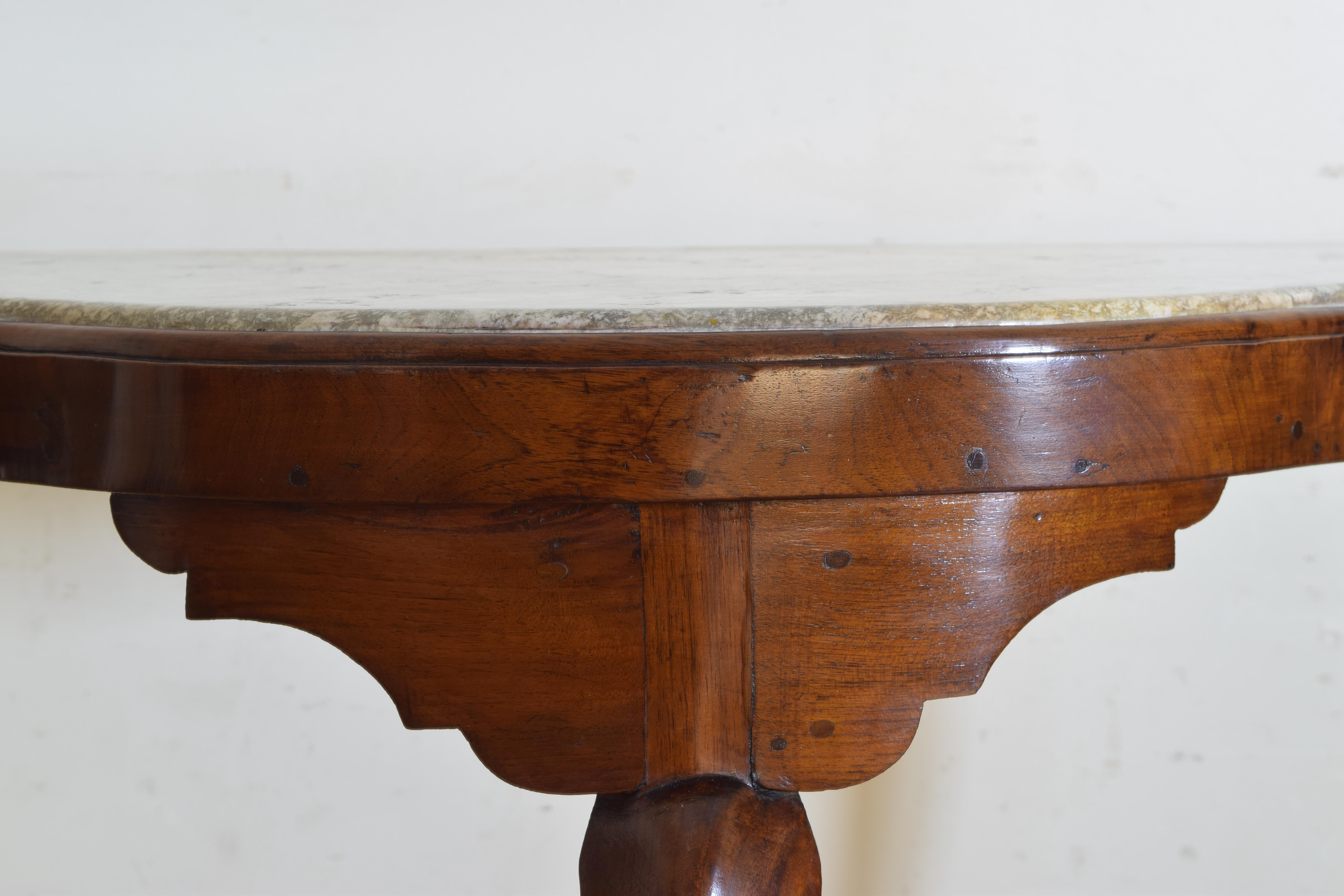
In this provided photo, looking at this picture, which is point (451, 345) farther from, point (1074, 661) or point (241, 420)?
point (1074, 661)

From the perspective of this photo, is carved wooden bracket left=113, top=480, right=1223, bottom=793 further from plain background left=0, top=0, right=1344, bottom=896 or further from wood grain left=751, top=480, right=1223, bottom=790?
plain background left=0, top=0, right=1344, bottom=896

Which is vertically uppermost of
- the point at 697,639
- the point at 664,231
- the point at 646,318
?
the point at 646,318

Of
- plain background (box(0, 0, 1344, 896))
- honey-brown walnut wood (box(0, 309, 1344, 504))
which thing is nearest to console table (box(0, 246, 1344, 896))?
honey-brown walnut wood (box(0, 309, 1344, 504))

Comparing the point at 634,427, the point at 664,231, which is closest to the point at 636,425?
the point at 634,427

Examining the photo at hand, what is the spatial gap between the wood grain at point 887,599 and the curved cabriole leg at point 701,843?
2 cm

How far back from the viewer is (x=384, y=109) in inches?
46.0

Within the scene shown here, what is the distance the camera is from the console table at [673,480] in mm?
360

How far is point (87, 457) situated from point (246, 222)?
33.2 inches

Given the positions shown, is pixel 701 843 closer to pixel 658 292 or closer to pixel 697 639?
pixel 697 639

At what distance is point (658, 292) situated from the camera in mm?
458

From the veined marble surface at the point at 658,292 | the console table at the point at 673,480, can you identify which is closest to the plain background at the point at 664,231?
the veined marble surface at the point at 658,292

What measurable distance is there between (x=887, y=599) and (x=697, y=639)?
68mm

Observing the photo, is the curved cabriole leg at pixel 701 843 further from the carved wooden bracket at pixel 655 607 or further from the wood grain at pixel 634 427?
the wood grain at pixel 634 427

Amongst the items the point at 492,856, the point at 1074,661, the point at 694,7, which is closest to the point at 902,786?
the point at 1074,661
